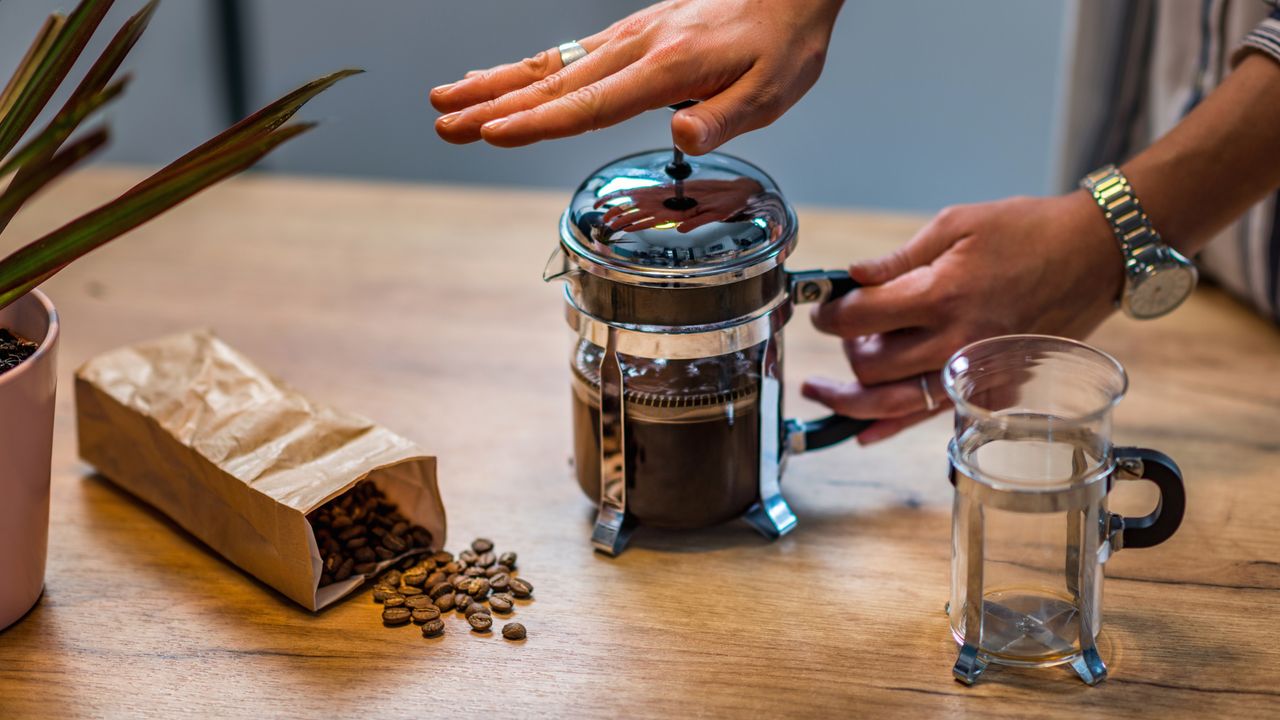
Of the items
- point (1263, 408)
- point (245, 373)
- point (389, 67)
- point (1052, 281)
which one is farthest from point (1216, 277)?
point (389, 67)

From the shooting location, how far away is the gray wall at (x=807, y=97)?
2.52 m

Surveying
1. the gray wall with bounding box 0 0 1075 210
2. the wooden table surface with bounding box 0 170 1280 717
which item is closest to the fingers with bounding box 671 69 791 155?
the wooden table surface with bounding box 0 170 1280 717

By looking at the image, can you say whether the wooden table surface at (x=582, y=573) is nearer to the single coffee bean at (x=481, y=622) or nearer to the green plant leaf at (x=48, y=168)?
the single coffee bean at (x=481, y=622)

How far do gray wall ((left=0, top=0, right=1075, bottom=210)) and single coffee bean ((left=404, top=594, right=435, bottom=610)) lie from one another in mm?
1767

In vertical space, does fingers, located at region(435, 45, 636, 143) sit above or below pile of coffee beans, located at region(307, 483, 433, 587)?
above

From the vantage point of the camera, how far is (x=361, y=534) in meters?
0.90

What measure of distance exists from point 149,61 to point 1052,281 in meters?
1.85

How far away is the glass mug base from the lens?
79 cm

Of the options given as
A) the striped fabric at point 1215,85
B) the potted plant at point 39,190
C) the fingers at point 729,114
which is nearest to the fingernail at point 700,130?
the fingers at point 729,114

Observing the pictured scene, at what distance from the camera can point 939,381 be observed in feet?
3.26

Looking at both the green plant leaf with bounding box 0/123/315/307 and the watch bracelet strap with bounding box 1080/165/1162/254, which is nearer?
the green plant leaf with bounding box 0/123/315/307

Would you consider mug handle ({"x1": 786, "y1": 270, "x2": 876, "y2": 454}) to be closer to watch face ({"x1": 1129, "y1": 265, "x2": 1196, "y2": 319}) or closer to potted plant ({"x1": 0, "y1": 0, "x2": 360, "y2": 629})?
watch face ({"x1": 1129, "y1": 265, "x2": 1196, "y2": 319})

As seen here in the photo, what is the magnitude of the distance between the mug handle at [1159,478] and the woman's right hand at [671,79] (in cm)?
33

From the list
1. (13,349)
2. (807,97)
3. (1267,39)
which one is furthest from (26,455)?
(807,97)
